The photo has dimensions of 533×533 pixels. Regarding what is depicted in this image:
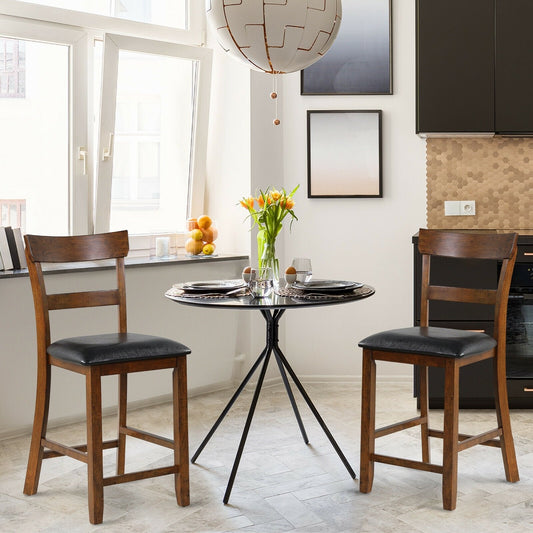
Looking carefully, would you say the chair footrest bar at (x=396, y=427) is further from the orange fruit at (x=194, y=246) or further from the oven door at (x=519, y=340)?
the orange fruit at (x=194, y=246)

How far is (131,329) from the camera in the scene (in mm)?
3984

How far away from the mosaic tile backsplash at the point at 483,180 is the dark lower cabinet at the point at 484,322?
622 mm

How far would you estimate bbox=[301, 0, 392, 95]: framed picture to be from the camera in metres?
4.41

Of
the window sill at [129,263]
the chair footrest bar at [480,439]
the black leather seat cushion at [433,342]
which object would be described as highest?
the window sill at [129,263]

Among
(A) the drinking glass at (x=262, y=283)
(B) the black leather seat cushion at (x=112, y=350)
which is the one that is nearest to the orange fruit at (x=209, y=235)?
(A) the drinking glass at (x=262, y=283)

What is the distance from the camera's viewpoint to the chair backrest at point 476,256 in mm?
2934

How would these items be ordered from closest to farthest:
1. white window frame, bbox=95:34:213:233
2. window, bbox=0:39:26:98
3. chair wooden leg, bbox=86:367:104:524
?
1. chair wooden leg, bbox=86:367:104:524
2. window, bbox=0:39:26:98
3. white window frame, bbox=95:34:213:233

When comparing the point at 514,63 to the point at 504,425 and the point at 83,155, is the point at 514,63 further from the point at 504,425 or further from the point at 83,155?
the point at 83,155

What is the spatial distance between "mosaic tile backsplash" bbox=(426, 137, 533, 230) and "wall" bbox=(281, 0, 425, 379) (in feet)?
0.28

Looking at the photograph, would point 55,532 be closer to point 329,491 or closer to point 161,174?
point 329,491

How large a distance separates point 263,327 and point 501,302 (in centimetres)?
181

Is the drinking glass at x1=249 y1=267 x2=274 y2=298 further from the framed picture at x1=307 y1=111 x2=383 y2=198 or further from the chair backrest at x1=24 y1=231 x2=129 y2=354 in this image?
the framed picture at x1=307 y1=111 x2=383 y2=198

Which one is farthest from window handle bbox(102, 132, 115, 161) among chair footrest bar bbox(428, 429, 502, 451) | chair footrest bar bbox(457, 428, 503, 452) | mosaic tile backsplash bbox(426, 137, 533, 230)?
chair footrest bar bbox(457, 428, 503, 452)

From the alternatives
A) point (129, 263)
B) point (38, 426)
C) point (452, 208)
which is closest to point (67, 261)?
point (38, 426)
